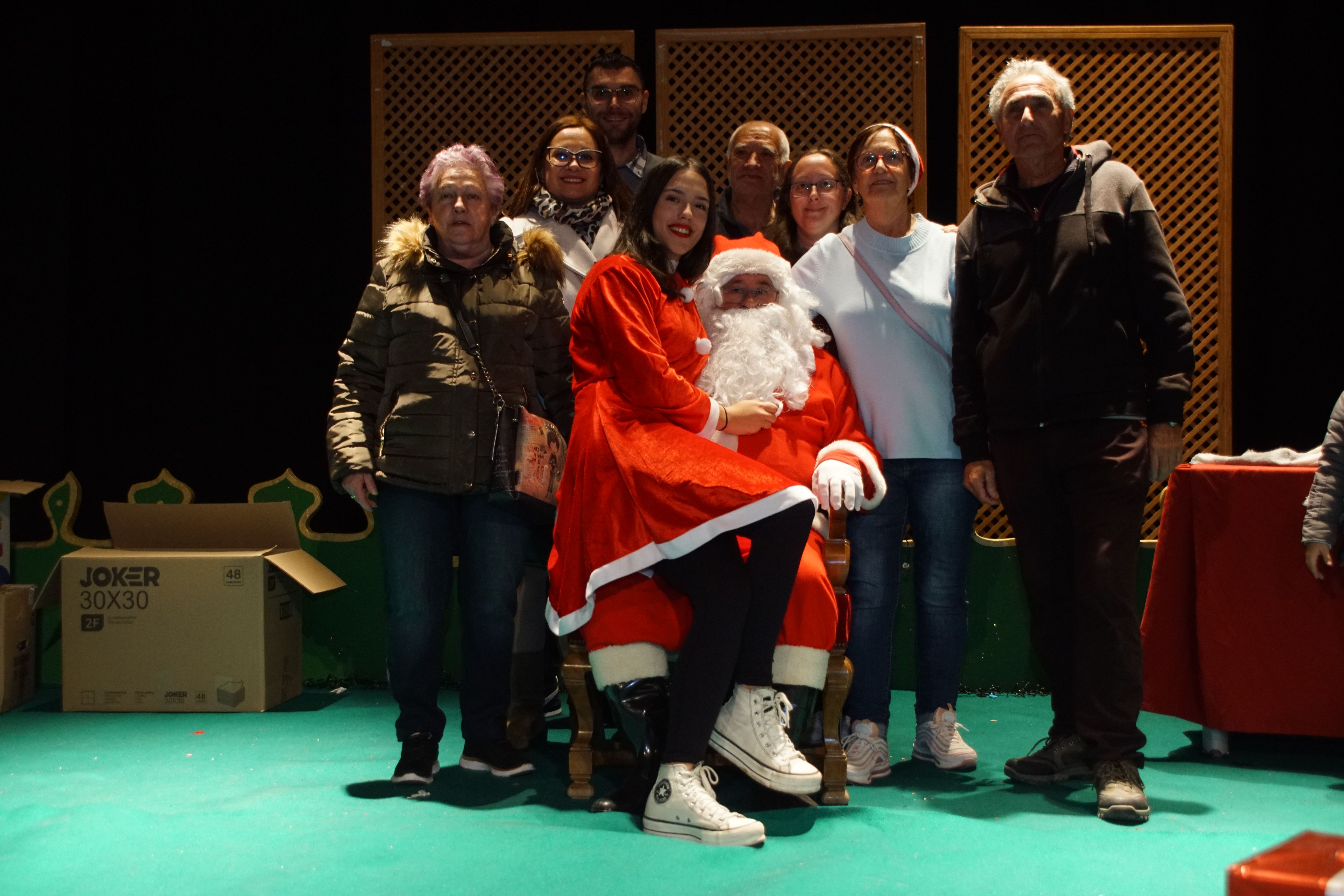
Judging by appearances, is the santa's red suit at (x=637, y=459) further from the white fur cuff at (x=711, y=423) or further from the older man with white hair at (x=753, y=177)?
the older man with white hair at (x=753, y=177)

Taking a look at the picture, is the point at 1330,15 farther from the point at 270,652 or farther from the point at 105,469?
the point at 105,469

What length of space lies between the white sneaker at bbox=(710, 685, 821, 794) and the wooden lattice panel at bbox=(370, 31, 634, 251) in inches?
103

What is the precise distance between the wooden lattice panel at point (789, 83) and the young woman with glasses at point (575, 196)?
1.08 meters

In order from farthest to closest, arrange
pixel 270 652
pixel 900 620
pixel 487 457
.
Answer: pixel 900 620, pixel 270 652, pixel 487 457

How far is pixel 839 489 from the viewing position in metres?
2.39

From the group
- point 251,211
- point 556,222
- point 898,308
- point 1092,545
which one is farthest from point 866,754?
point 251,211

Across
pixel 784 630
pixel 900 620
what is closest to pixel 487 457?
pixel 784 630

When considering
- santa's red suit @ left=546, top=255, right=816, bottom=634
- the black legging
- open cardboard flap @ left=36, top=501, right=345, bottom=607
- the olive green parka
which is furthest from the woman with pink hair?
open cardboard flap @ left=36, top=501, right=345, bottom=607

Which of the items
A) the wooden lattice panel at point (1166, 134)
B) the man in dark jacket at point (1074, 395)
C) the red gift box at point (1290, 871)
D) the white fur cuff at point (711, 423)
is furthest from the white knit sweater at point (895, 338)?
the red gift box at point (1290, 871)

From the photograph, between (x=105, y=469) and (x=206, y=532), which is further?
(x=105, y=469)

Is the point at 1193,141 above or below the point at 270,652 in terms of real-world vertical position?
above

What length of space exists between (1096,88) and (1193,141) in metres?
0.46

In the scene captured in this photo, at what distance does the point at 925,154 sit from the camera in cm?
411

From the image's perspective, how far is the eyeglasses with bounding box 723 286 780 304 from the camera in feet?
8.50
